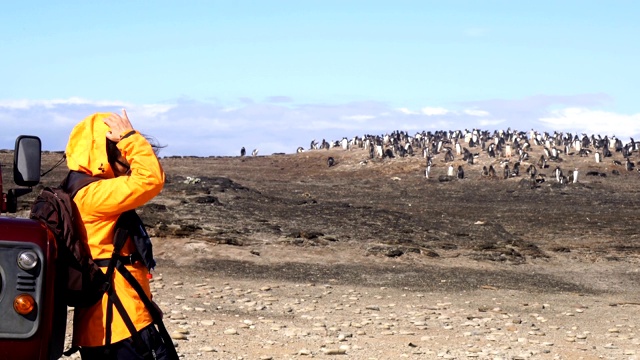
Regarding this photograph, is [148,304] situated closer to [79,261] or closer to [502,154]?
[79,261]

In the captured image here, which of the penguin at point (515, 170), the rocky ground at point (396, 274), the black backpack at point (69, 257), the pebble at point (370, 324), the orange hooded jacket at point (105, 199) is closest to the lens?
the black backpack at point (69, 257)

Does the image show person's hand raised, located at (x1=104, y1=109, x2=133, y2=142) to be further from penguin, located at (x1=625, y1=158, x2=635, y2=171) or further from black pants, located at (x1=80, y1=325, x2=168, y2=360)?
penguin, located at (x1=625, y1=158, x2=635, y2=171)

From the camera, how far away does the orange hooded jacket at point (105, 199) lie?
484cm

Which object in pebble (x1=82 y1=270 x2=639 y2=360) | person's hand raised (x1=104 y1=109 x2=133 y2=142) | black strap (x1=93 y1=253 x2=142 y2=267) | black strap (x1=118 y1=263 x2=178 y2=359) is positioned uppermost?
person's hand raised (x1=104 y1=109 x2=133 y2=142)

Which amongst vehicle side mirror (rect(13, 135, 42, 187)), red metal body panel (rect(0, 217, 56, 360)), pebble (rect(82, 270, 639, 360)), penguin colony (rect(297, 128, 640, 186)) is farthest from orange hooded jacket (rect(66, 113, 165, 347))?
penguin colony (rect(297, 128, 640, 186))

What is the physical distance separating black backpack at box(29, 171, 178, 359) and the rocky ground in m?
5.10

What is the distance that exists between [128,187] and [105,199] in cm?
12

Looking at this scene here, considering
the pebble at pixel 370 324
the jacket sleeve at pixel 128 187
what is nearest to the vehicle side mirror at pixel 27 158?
the jacket sleeve at pixel 128 187

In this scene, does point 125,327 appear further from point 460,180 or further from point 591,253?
point 460,180

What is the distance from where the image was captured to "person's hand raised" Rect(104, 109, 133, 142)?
503 cm

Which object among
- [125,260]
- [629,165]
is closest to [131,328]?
[125,260]

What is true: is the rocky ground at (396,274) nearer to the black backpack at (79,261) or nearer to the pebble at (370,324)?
the pebble at (370,324)

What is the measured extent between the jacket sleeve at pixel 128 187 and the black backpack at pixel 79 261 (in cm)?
8

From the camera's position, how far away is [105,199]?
484 cm
